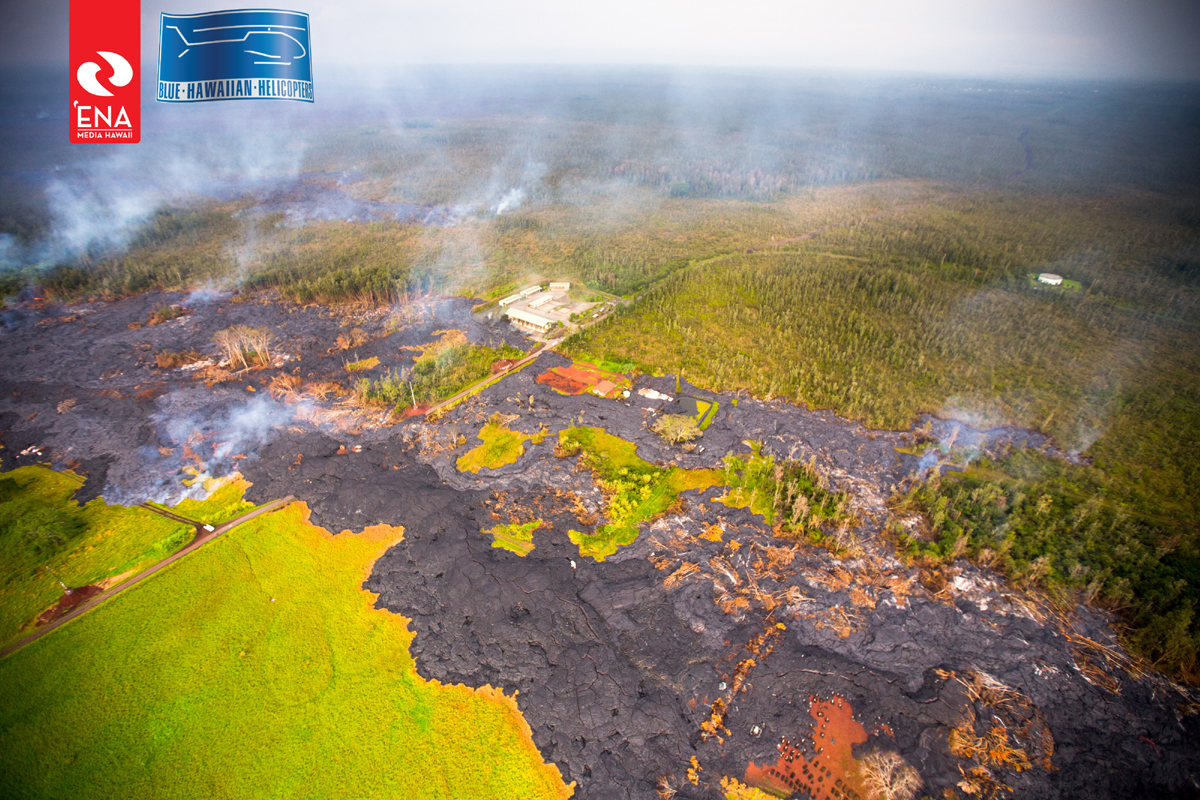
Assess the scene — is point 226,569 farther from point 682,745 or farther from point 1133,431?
point 1133,431

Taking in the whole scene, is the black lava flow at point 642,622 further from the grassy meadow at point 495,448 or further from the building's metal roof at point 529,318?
the building's metal roof at point 529,318

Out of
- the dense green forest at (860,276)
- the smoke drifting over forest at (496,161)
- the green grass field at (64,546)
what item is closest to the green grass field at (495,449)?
the dense green forest at (860,276)

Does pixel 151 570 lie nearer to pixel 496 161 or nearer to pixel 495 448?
pixel 495 448

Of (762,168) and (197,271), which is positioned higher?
(762,168)

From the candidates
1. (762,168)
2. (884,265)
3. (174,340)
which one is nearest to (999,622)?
(884,265)

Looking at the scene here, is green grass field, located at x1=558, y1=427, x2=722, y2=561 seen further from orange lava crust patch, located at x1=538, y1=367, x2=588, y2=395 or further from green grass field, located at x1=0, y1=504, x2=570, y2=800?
green grass field, located at x1=0, y1=504, x2=570, y2=800

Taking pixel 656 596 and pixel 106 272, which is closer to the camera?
pixel 656 596

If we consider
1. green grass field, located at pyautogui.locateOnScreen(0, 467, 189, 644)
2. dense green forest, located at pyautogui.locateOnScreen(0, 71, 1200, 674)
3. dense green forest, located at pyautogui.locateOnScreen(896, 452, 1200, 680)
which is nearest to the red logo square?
dense green forest, located at pyautogui.locateOnScreen(0, 71, 1200, 674)
